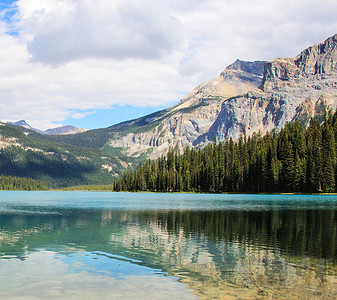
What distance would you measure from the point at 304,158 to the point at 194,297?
4666 inches

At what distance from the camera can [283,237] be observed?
31.3m

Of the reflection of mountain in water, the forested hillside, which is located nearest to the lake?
the reflection of mountain in water

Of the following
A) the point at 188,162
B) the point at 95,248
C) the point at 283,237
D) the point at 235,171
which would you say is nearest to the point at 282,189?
the point at 235,171

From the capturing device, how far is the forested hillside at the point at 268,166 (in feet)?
397

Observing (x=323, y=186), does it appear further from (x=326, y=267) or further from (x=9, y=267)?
(x=9, y=267)

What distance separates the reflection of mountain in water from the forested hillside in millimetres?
82124

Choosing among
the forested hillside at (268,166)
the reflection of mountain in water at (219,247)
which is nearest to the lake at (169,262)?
the reflection of mountain in water at (219,247)

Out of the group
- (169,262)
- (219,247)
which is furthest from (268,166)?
(169,262)

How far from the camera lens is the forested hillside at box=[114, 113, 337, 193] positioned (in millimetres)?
120875

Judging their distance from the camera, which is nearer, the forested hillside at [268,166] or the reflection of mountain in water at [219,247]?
the reflection of mountain in water at [219,247]

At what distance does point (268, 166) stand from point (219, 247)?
115308 millimetres

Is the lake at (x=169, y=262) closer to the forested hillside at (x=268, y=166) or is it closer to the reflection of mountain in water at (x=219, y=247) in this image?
the reflection of mountain in water at (x=219, y=247)

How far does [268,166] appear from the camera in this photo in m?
136

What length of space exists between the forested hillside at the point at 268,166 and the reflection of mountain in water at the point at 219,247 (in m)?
82.1
